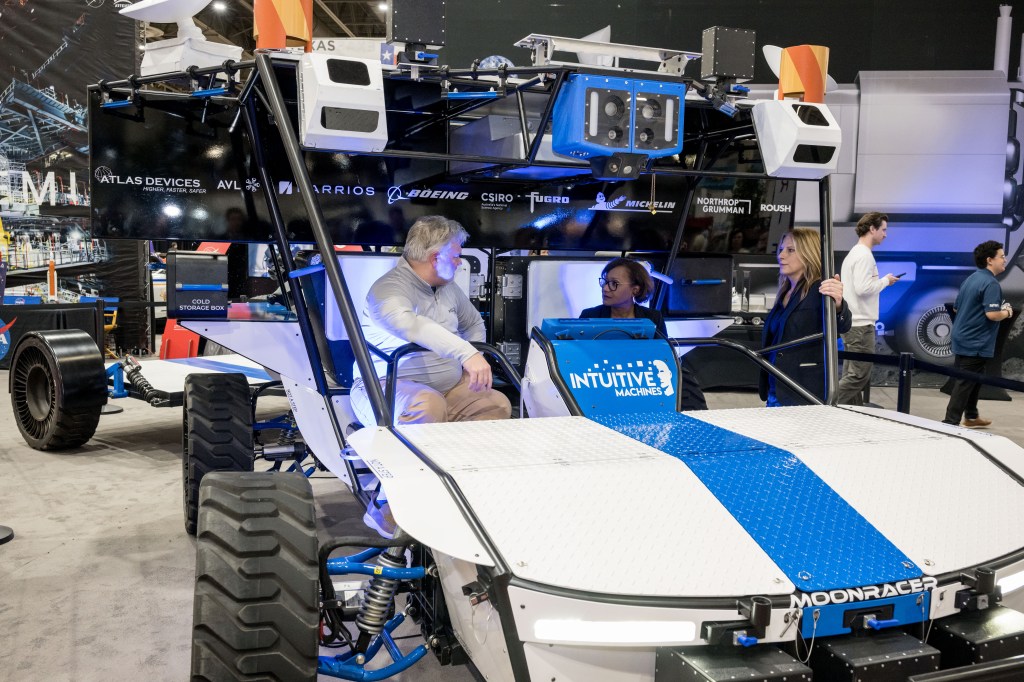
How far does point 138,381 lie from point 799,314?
467 cm

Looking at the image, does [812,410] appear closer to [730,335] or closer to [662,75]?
[662,75]

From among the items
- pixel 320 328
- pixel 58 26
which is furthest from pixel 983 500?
pixel 58 26

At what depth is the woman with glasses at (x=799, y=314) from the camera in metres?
4.88

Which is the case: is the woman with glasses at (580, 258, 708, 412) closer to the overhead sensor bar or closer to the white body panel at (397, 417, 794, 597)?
the overhead sensor bar

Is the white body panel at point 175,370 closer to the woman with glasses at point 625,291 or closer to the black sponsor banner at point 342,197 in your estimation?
the black sponsor banner at point 342,197

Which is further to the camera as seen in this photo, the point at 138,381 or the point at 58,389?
the point at 138,381

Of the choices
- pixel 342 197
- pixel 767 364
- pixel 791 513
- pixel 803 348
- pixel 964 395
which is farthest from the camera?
pixel 964 395

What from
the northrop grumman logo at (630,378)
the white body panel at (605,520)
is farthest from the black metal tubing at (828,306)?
the white body panel at (605,520)

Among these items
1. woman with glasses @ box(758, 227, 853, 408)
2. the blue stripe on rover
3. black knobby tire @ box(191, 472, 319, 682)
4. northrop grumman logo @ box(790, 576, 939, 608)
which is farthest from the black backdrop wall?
northrop grumman logo @ box(790, 576, 939, 608)

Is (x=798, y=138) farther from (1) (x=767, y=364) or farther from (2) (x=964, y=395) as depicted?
(2) (x=964, y=395)

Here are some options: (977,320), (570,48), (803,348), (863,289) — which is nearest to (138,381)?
(570,48)

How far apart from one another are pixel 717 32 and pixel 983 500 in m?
2.08

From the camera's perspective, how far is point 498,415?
13.4 ft

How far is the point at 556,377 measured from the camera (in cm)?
342
